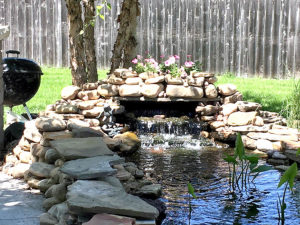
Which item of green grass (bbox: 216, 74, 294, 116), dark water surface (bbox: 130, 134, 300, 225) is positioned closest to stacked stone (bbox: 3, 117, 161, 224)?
dark water surface (bbox: 130, 134, 300, 225)

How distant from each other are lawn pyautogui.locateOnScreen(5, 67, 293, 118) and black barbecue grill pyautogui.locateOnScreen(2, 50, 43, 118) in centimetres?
119

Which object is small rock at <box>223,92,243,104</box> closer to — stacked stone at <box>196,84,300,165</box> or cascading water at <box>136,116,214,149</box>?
stacked stone at <box>196,84,300,165</box>

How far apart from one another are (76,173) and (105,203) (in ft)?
2.27

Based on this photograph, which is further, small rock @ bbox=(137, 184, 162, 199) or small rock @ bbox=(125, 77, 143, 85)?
small rock @ bbox=(125, 77, 143, 85)

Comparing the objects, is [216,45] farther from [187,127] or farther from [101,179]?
[101,179]

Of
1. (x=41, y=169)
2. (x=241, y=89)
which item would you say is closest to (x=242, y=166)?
(x=41, y=169)

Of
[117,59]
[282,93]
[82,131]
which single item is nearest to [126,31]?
[117,59]

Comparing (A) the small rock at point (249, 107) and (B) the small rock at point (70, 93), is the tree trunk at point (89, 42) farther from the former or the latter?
(A) the small rock at point (249, 107)

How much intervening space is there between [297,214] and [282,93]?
221 inches

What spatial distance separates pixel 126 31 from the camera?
8.98m

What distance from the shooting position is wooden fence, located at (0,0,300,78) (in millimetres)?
11898

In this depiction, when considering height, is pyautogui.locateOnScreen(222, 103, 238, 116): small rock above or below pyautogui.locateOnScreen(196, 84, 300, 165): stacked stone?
above

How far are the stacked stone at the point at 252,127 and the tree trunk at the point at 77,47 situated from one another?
7.46 ft

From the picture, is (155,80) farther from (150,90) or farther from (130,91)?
(130,91)
